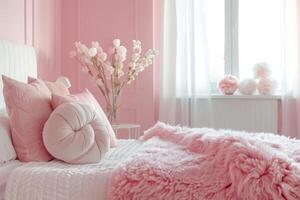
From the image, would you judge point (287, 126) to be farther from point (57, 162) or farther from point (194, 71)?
point (57, 162)

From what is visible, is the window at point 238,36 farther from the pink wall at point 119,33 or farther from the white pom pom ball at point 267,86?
the pink wall at point 119,33

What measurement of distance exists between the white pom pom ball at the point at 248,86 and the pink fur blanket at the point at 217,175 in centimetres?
229

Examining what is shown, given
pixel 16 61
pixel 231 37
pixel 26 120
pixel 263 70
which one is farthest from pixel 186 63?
pixel 26 120

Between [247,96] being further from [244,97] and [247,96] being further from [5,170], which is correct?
[5,170]

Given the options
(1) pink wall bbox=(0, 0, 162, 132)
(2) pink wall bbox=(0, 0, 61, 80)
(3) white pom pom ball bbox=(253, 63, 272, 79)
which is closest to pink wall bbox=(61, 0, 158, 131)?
(1) pink wall bbox=(0, 0, 162, 132)

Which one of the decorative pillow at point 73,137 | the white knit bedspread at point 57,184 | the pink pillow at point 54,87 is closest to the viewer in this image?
the white knit bedspread at point 57,184

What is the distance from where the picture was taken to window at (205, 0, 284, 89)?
13.3 feet

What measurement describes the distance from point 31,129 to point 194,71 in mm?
2311

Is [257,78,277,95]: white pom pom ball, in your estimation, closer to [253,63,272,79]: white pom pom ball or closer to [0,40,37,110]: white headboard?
[253,63,272,79]: white pom pom ball

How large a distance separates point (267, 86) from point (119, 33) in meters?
1.52

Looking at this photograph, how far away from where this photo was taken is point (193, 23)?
12.9 feet

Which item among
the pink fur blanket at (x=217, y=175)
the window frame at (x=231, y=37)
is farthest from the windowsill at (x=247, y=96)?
the pink fur blanket at (x=217, y=175)

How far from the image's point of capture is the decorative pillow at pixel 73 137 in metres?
1.79

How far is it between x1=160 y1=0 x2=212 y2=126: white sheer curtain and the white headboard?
148 cm
